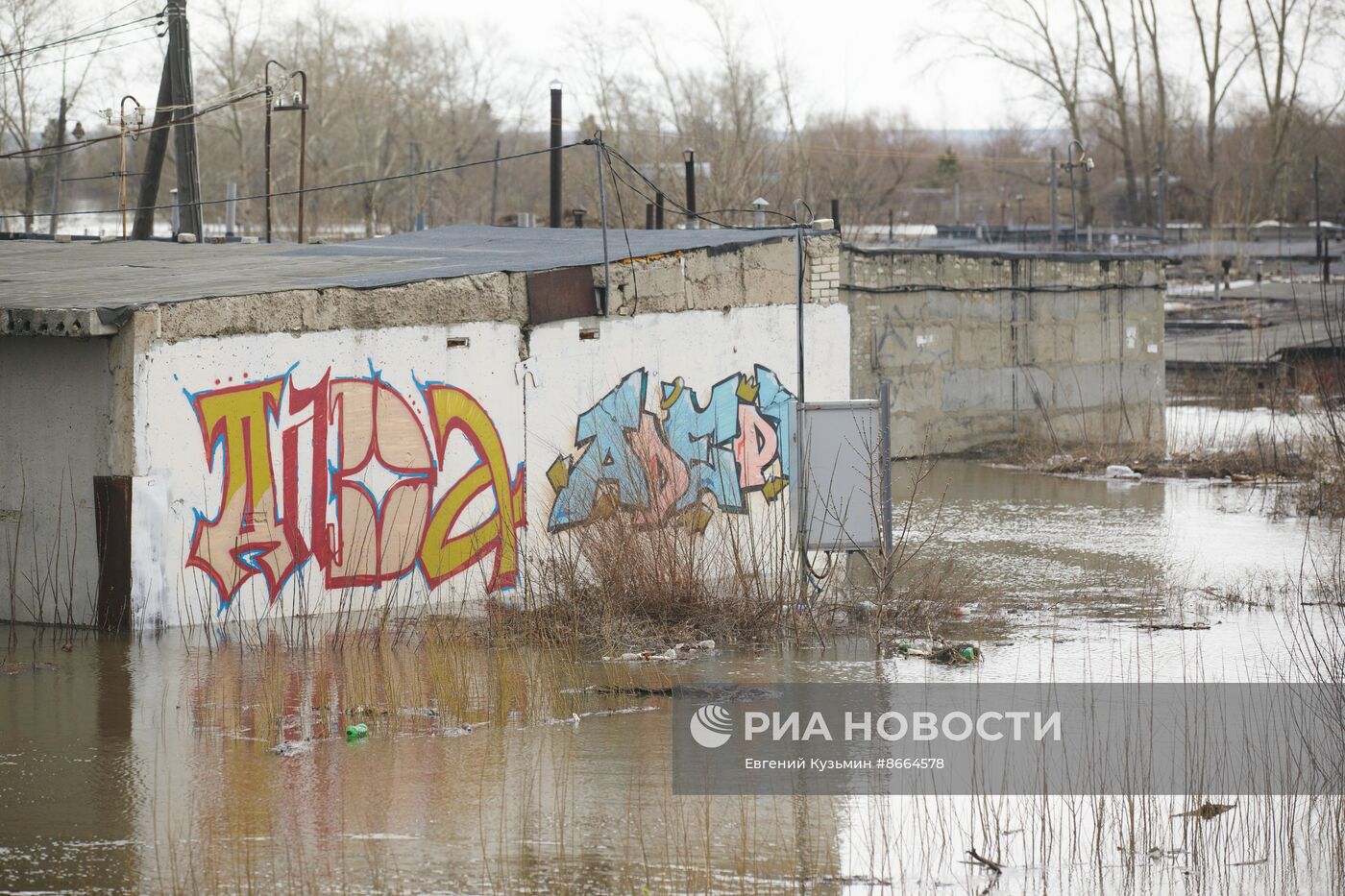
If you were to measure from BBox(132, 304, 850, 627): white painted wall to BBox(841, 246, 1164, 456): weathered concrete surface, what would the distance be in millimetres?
8765

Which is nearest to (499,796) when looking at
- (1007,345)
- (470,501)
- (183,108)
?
(470,501)

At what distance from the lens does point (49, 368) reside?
9.21m

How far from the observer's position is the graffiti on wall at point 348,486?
935 centimetres

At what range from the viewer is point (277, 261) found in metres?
12.3

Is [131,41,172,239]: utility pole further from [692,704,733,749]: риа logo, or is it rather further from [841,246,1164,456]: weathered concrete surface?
[692,704,733,749]: риа logo

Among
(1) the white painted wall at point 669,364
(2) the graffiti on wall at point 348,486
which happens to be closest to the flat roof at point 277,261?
(1) the white painted wall at point 669,364

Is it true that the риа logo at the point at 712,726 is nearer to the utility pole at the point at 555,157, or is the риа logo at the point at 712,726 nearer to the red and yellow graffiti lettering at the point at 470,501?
the red and yellow graffiti lettering at the point at 470,501

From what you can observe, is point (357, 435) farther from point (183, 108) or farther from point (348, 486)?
point (183, 108)

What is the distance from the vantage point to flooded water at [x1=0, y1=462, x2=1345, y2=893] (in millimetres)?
5422

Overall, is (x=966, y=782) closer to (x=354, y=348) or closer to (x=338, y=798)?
(x=338, y=798)

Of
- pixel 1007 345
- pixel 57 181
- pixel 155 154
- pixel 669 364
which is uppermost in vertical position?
pixel 57 181

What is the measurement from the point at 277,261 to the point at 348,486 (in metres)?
3.04

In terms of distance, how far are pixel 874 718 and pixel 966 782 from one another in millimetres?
1188

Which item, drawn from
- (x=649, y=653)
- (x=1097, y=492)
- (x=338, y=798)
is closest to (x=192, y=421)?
(x=649, y=653)
